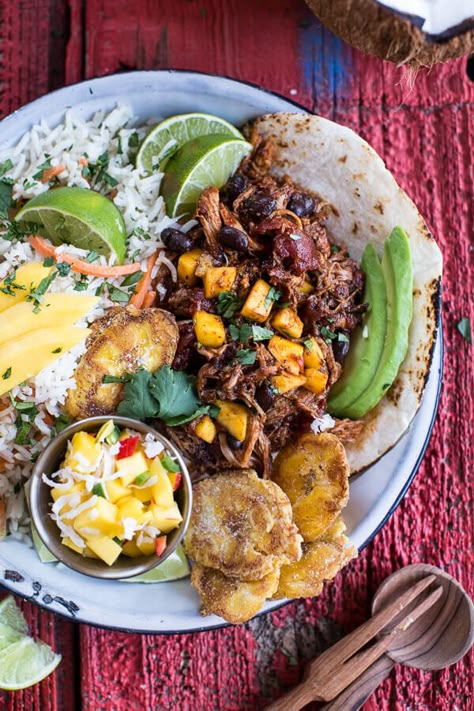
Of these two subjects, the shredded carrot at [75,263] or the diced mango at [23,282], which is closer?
the diced mango at [23,282]

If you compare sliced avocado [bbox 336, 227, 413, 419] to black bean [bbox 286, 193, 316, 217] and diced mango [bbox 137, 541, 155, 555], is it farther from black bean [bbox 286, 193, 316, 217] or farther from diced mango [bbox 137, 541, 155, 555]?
diced mango [bbox 137, 541, 155, 555]

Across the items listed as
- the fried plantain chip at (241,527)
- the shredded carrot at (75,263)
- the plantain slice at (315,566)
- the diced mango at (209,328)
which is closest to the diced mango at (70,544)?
the fried plantain chip at (241,527)


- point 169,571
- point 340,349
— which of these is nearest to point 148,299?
point 340,349

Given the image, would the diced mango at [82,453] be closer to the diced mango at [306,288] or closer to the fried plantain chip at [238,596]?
the fried plantain chip at [238,596]

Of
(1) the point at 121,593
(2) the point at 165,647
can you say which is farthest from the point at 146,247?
(2) the point at 165,647

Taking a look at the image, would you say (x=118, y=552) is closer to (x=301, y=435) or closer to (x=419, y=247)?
(x=301, y=435)

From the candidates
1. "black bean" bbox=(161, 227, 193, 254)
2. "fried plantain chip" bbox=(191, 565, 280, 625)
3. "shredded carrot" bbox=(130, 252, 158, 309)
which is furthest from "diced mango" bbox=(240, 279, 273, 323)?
"fried plantain chip" bbox=(191, 565, 280, 625)

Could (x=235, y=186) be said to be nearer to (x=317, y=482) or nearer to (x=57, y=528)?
(x=317, y=482)
